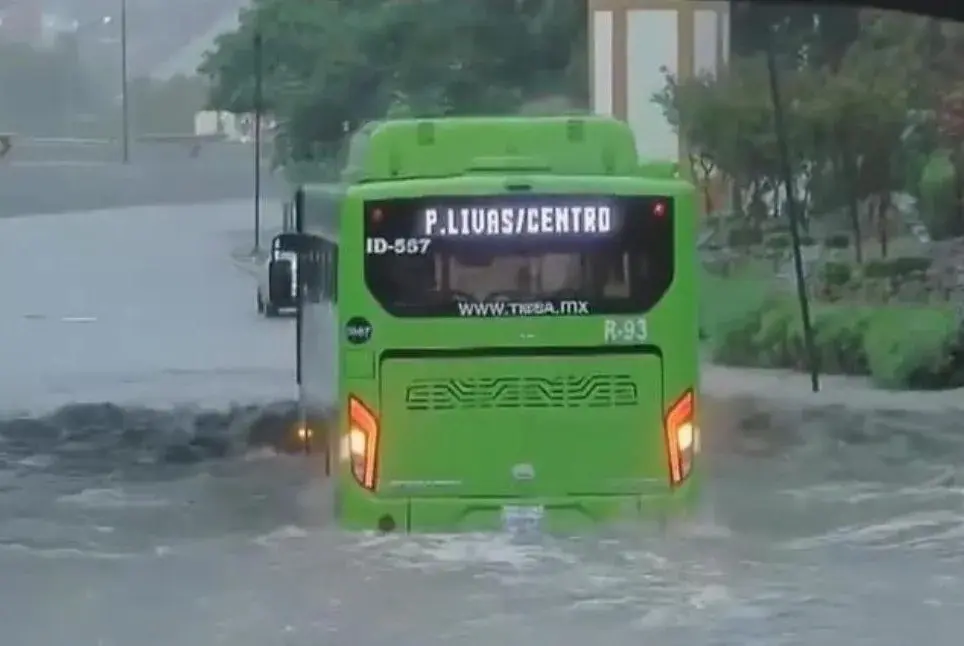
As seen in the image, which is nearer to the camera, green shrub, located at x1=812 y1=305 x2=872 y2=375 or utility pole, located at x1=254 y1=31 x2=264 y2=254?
green shrub, located at x1=812 y1=305 x2=872 y2=375

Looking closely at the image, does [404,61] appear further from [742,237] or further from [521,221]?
[521,221]

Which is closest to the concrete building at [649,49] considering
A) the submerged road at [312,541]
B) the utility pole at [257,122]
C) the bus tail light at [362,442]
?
the utility pole at [257,122]

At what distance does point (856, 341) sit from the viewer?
2664 cm

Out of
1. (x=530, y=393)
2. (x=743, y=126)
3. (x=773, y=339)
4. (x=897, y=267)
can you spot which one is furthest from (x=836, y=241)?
(x=530, y=393)

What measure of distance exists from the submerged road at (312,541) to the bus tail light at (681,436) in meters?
0.43

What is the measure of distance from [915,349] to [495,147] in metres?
13.4

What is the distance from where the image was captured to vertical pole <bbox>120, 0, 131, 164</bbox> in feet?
107

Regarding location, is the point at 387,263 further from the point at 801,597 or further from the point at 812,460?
the point at 812,460

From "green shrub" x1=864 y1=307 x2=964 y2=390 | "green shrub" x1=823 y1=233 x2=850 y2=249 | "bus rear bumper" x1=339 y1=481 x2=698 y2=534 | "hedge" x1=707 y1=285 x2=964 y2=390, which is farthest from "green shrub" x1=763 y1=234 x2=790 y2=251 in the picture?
"bus rear bumper" x1=339 y1=481 x2=698 y2=534

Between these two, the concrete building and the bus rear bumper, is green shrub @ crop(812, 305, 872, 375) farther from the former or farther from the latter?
the bus rear bumper

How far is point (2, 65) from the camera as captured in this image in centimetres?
3325

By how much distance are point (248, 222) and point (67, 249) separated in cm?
352

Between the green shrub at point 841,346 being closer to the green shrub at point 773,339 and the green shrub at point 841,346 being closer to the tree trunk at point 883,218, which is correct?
the green shrub at point 773,339

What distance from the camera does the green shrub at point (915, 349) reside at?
2614 cm
